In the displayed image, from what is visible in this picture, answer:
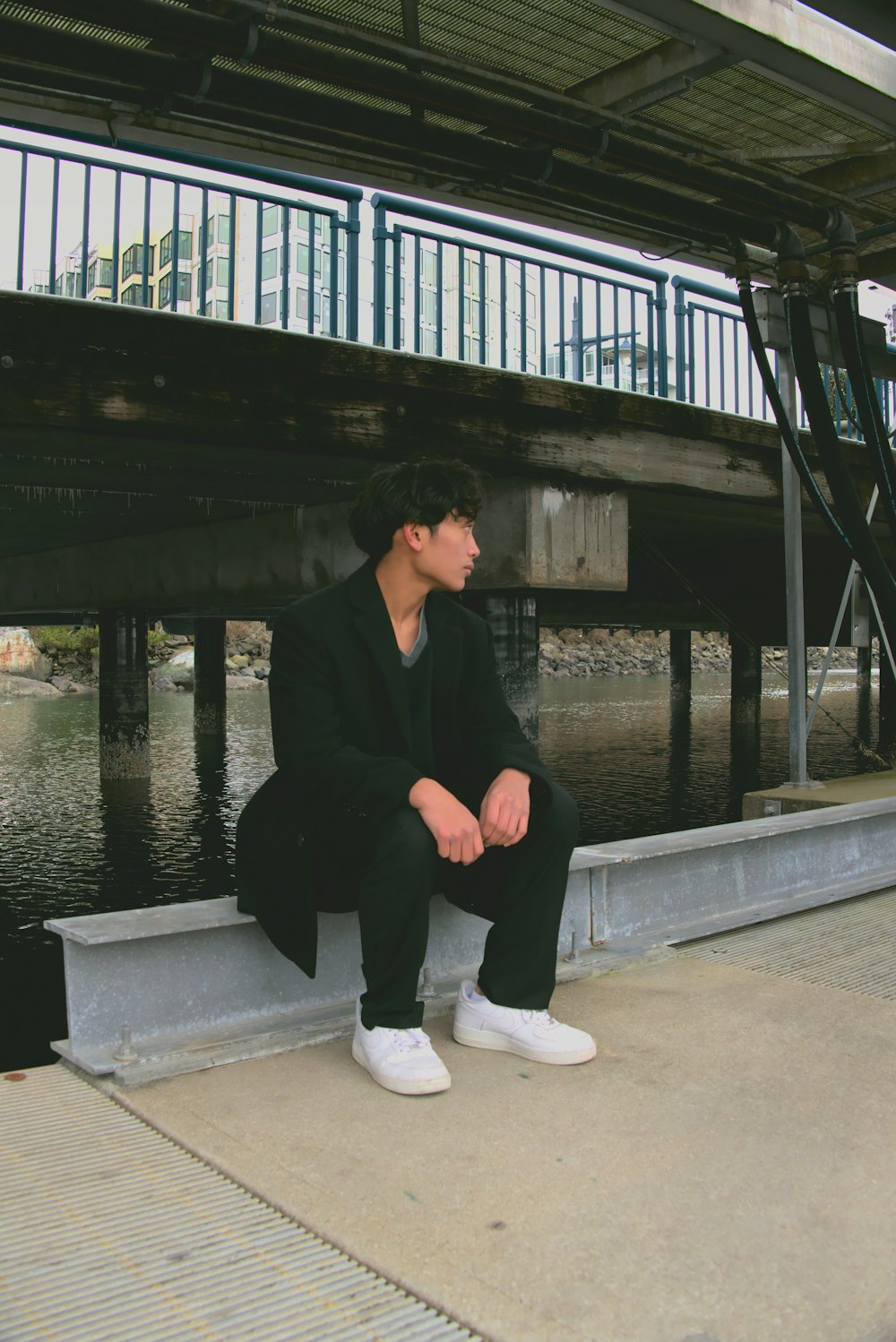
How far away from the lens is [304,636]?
314 centimetres

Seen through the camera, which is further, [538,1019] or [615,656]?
[615,656]

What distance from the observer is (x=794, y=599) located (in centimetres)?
779

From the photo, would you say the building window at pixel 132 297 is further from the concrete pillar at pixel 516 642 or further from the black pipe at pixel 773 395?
the concrete pillar at pixel 516 642

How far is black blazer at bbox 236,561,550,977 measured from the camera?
2986 mm

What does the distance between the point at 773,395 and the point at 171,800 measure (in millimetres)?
10800

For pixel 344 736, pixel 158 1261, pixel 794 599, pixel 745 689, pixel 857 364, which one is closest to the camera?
pixel 158 1261

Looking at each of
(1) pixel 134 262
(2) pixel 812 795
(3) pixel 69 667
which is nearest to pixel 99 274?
(1) pixel 134 262

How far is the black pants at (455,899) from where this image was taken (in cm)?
289

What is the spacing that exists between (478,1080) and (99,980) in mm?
1019

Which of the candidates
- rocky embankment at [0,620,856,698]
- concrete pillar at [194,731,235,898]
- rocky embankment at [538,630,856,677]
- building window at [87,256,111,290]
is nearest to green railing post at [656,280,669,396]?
building window at [87,256,111,290]

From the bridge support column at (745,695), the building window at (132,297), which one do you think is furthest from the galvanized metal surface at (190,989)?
the bridge support column at (745,695)

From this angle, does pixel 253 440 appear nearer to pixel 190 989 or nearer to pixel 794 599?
pixel 794 599

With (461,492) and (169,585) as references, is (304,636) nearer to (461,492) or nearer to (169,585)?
(461,492)

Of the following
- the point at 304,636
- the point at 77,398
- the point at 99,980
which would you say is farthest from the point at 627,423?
the point at 99,980
